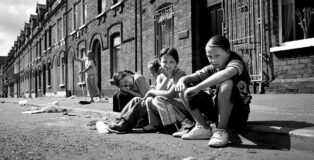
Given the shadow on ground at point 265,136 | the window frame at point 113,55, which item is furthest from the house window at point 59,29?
the shadow on ground at point 265,136

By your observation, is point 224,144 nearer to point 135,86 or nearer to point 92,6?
point 135,86

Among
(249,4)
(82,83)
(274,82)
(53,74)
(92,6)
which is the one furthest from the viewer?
(53,74)

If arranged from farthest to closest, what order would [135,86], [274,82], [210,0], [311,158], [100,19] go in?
[100,19] → [210,0] → [274,82] → [135,86] → [311,158]

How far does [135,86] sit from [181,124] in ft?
5.32

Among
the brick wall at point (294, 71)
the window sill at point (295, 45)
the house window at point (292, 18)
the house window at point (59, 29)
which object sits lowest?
the brick wall at point (294, 71)

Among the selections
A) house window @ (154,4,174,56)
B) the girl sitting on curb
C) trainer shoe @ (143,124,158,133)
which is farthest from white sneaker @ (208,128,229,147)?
house window @ (154,4,174,56)

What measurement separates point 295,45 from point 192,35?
11.3ft

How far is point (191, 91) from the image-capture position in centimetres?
366

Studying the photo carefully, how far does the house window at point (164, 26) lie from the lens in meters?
10.8

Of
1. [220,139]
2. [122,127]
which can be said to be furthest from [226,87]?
[122,127]

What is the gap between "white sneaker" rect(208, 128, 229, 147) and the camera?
11.2ft

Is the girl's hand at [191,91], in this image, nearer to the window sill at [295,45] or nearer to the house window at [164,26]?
the window sill at [295,45]

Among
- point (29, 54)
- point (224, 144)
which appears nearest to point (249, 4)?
point (224, 144)

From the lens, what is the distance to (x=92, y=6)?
57.9 ft
